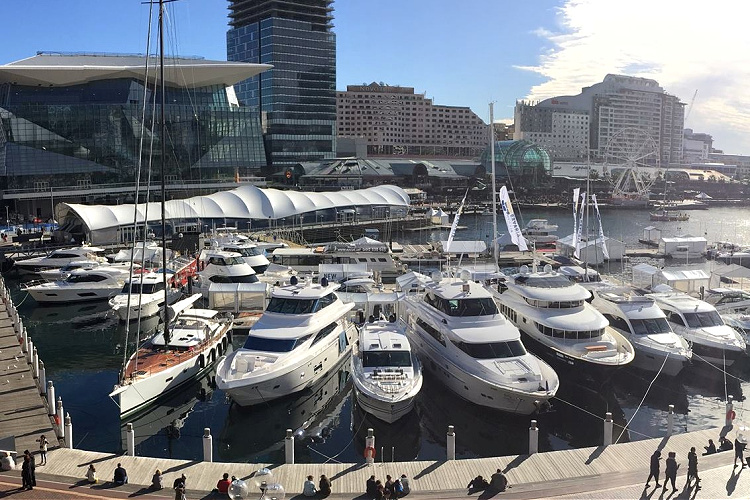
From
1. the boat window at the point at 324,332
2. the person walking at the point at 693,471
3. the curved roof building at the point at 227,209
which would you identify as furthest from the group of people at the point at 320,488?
the curved roof building at the point at 227,209

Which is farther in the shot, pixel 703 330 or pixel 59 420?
pixel 703 330

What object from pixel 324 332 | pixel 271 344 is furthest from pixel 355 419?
pixel 324 332

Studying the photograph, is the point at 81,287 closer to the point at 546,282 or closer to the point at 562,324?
the point at 546,282

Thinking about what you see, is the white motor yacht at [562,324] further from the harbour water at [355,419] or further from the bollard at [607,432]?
the bollard at [607,432]

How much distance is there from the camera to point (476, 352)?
71.3ft

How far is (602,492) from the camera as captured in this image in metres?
14.1

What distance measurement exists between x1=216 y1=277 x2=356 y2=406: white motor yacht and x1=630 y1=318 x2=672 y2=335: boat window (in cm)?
1092

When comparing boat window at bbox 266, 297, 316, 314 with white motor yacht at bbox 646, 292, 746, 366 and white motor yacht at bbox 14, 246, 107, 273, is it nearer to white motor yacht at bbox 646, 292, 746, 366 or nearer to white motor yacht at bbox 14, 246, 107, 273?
white motor yacht at bbox 646, 292, 746, 366

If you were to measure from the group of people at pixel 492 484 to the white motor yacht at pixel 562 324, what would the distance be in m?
9.91

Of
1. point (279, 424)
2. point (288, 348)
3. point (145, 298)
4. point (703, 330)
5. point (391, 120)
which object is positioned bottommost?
point (279, 424)

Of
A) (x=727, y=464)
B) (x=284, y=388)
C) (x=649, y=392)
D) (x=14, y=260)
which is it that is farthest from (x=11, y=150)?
(x=727, y=464)

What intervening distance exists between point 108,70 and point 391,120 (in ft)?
386

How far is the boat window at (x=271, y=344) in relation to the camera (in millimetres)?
22344

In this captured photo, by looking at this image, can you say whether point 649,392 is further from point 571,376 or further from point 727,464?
point 727,464
